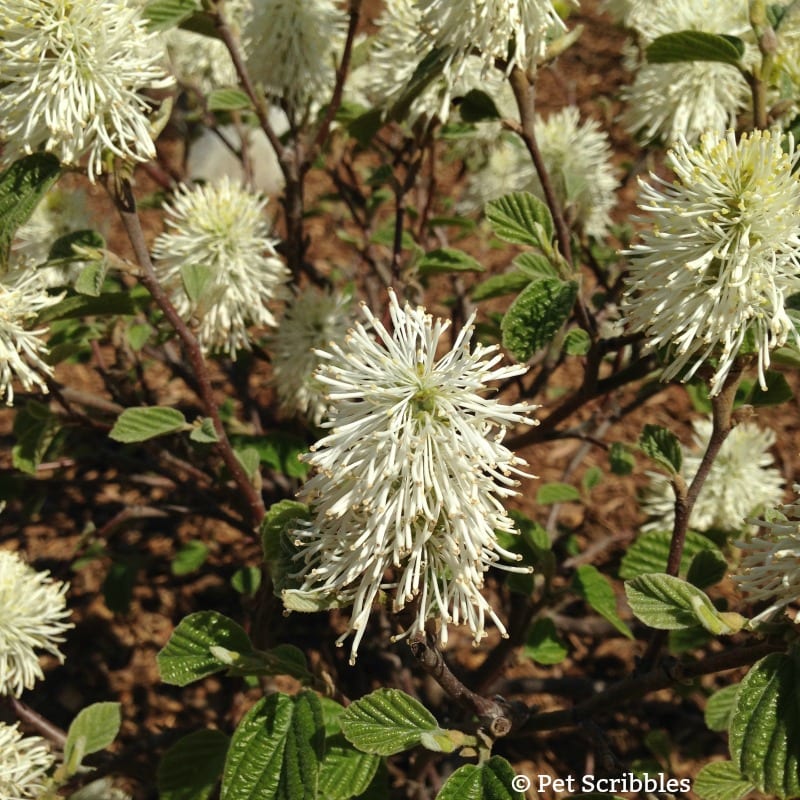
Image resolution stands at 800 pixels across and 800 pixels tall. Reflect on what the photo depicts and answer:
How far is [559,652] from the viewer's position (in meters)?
1.35

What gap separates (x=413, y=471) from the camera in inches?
29.4

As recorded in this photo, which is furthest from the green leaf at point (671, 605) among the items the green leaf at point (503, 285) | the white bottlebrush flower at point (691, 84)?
the white bottlebrush flower at point (691, 84)

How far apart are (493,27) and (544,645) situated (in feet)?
3.11

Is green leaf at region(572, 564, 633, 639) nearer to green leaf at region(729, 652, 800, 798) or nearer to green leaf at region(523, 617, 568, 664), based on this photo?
green leaf at region(523, 617, 568, 664)

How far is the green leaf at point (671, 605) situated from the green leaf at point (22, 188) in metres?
0.88

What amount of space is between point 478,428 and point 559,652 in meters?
0.71

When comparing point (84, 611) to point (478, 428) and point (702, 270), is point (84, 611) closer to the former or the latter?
point (478, 428)

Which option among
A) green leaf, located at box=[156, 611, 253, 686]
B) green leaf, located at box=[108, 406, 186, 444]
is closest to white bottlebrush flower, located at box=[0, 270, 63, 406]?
green leaf, located at box=[108, 406, 186, 444]

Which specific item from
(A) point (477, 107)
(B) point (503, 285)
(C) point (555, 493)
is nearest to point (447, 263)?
(B) point (503, 285)

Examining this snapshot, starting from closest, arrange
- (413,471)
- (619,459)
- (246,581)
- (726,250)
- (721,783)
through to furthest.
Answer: (413,471)
(726,250)
(721,783)
(619,459)
(246,581)

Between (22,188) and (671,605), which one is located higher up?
(22,188)

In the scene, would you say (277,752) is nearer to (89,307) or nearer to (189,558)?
(89,307)

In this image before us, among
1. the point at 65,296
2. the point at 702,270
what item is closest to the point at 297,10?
the point at 65,296

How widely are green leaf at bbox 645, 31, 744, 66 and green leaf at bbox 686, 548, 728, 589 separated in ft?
2.21
